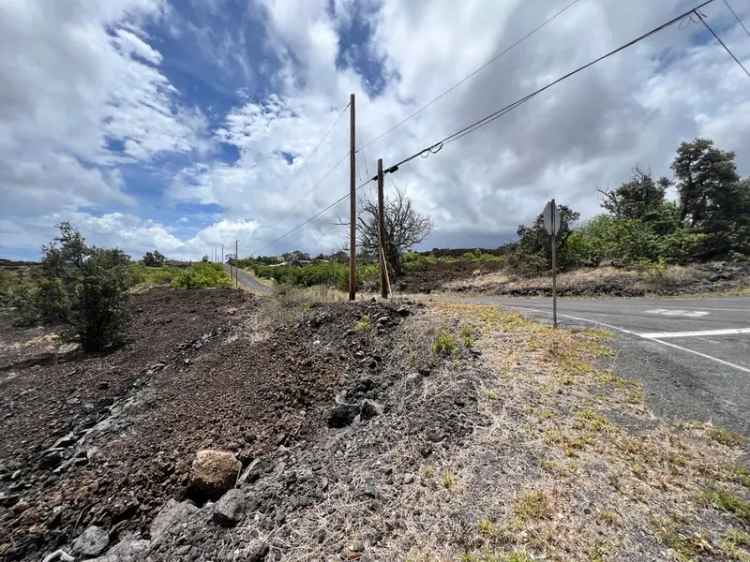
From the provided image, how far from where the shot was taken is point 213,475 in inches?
143

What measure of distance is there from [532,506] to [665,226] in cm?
2181

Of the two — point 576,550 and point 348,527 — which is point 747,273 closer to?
point 576,550

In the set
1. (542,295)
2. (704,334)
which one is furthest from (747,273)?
(704,334)

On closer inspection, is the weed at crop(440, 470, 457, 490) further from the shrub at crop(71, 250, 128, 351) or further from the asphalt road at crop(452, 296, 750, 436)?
the shrub at crop(71, 250, 128, 351)

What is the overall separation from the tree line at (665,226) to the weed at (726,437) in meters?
15.7

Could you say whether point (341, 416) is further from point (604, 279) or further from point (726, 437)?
point (604, 279)

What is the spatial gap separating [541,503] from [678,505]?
36.1 inches

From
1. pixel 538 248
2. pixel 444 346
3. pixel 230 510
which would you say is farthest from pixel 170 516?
pixel 538 248

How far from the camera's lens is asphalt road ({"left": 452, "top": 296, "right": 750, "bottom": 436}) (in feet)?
11.1

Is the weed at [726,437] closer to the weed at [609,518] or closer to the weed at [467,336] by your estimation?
the weed at [609,518]

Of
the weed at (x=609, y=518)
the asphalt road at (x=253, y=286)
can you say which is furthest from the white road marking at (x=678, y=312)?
the asphalt road at (x=253, y=286)

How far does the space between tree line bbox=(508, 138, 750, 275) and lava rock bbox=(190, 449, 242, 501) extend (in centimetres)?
1860

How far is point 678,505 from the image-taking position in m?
2.19

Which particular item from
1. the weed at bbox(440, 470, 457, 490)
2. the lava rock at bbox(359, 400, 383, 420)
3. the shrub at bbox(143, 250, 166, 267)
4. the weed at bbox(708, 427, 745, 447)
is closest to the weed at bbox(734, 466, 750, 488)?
the weed at bbox(708, 427, 745, 447)
